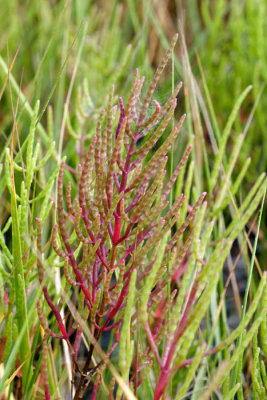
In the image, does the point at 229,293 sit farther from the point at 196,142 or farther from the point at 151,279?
the point at 151,279

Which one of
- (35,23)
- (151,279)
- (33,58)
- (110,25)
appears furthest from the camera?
(35,23)

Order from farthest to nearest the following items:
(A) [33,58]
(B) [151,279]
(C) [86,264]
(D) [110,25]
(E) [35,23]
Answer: (E) [35,23], (D) [110,25], (A) [33,58], (C) [86,264], (B) [151,279]

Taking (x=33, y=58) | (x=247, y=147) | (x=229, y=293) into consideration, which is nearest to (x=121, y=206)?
(x=229, y=293)

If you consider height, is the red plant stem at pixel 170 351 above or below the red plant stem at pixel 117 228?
below

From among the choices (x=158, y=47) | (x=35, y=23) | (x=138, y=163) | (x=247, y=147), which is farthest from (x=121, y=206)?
(x=35, y=23)

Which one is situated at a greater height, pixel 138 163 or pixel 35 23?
pixel 35 23

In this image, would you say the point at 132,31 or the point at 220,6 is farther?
the point at 132,31

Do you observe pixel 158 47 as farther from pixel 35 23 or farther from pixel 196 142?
Answer: pixel 196 142

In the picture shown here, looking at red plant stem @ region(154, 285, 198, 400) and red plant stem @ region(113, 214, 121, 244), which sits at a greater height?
red plant stem @ region(113, 214, 121, 244)

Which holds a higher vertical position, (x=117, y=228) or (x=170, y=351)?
(x=117, y=228)

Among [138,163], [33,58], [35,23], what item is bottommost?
[138,163]
